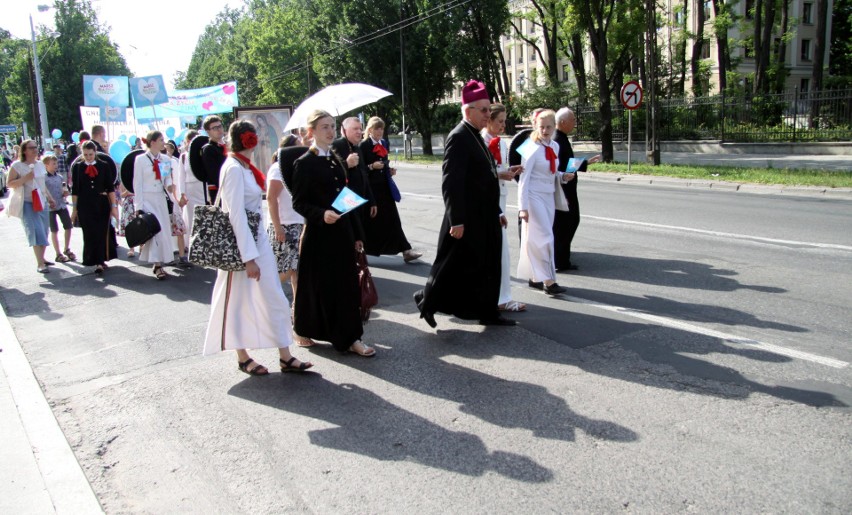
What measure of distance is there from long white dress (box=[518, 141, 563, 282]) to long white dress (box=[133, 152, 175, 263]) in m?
5.15

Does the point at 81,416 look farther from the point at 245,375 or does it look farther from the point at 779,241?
the point at 779,241

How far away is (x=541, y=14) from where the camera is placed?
36.0 meters

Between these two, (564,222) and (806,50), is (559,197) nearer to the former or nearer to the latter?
(564,222)

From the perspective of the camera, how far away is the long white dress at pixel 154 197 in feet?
30.5

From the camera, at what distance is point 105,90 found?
2470 centimetres

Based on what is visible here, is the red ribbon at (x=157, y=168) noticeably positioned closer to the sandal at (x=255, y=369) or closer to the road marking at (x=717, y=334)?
the sandal at (x=255, y=369)

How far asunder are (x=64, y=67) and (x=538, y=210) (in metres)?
76.3

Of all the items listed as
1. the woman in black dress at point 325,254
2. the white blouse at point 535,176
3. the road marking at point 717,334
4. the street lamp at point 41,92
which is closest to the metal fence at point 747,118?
the white blouse at point 535,176

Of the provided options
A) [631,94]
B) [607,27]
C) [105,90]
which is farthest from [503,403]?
[105,90]

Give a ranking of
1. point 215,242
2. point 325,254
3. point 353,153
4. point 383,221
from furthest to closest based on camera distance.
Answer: point 383,221 → point 353,153 → point 325,254 → point 215,242

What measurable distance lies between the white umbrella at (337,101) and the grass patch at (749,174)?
12.8m

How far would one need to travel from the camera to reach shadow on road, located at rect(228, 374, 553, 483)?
3623 millimetres

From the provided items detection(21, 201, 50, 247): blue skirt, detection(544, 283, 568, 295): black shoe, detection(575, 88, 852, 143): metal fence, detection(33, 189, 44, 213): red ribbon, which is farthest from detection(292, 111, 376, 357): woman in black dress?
detection(575, 88, 852, 143): metal fence

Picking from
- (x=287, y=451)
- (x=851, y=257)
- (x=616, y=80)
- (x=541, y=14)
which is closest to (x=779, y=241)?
(x=851, y=257)
